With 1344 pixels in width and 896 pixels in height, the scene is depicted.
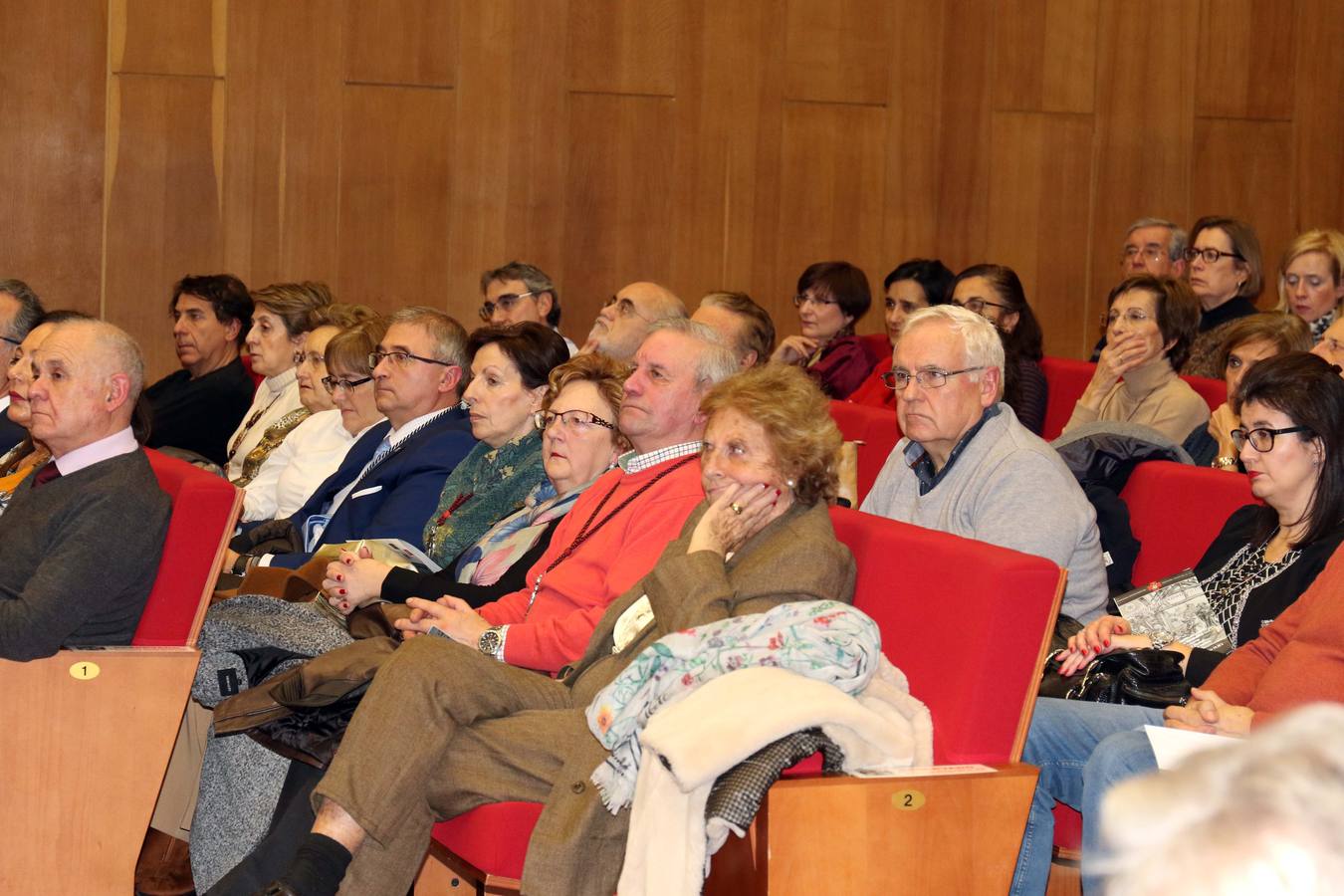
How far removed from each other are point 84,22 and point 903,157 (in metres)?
3.82

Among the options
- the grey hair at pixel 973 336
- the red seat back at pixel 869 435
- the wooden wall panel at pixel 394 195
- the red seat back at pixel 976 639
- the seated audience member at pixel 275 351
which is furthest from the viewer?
the wooden wall panel at pixel 394 195

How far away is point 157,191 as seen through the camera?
6980mm

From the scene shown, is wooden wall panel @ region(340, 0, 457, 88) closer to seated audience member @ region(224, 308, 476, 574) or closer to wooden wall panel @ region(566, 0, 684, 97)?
wooden wall panel @ region(566, 0, 684, 97)

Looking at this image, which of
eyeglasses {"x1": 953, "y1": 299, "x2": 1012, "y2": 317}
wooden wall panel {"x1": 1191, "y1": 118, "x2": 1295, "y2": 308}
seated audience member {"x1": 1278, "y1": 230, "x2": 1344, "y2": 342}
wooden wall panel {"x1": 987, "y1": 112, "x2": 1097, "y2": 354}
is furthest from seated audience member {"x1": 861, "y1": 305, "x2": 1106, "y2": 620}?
wooden wall panel {"x1": 1191, "y1": 118, "x2": 1295, "y2": 308}

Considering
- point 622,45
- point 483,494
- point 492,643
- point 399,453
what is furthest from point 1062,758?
point 622,45

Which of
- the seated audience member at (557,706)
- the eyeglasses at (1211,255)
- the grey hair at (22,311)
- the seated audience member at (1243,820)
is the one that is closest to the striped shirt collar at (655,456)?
the seated audience member at (557,706)

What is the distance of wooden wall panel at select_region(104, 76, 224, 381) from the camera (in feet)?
22.8

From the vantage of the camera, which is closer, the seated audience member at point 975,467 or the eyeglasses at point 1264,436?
the eyeglasses at point 1264,436

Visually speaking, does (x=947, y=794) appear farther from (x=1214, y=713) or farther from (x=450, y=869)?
(x=450, y=869)

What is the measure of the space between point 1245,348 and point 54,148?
17.1 ft

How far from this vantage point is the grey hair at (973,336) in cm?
327

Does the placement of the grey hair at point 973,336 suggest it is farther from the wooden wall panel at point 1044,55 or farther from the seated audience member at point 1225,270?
the wooden wall panel at point 1044,55

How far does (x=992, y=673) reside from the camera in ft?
7.79

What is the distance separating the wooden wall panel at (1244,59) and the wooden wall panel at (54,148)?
5.25 meters
